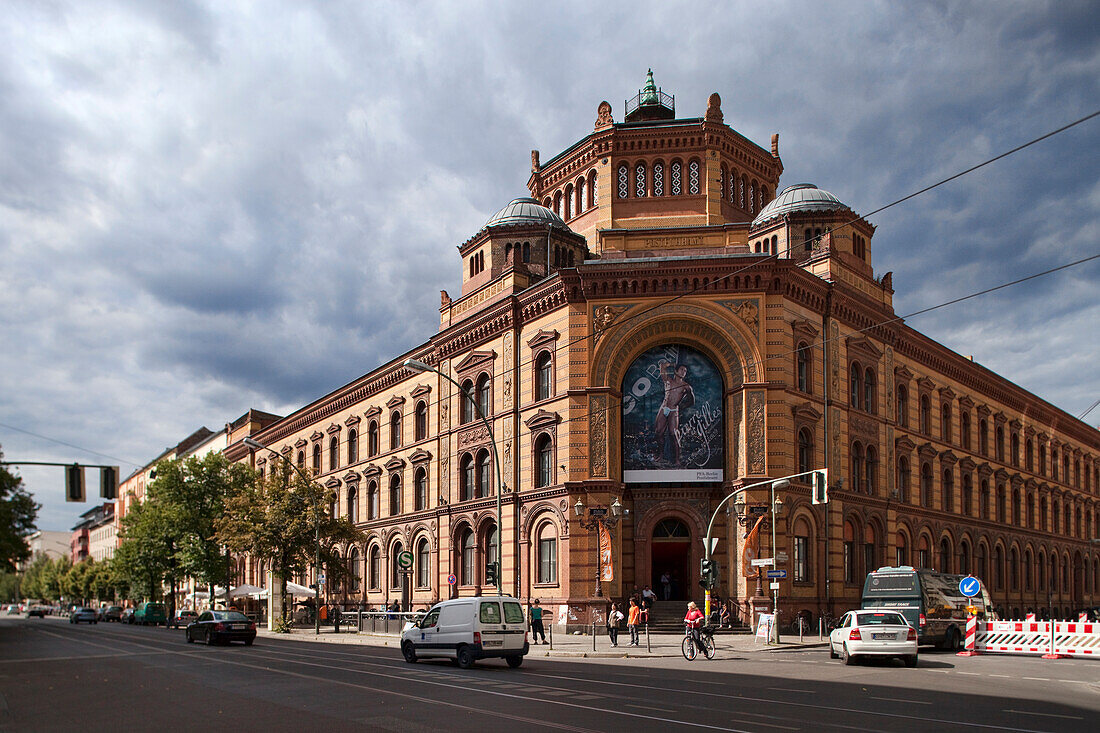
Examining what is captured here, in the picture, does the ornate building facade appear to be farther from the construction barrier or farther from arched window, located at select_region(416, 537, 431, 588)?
the construction barrier

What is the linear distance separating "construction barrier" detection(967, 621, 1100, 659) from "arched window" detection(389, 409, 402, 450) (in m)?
33.1

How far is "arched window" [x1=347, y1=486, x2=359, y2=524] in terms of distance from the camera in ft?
194

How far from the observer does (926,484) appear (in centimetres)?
4909

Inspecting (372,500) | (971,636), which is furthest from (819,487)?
(372,500)

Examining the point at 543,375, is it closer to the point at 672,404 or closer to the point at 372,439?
the point at 672,404

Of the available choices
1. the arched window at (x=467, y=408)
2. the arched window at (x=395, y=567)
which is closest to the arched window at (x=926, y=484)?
the arched window at (x=467, y=408)

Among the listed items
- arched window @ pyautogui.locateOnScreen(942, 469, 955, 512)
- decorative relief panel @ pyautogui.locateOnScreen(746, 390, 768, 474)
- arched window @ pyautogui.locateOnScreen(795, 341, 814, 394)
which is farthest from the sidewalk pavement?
arched window @ pyautogui.locateOnScreen(942, 469, 955, 512)

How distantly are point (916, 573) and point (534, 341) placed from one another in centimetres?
1839

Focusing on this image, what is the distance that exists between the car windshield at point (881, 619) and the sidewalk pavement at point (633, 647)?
4.75 meters

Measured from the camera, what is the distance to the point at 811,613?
37906 mm

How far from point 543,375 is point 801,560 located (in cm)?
1345

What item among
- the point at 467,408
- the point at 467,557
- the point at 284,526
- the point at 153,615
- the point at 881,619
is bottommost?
the point at 153,615

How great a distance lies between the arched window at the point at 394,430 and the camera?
54750 mm

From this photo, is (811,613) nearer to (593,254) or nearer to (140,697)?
(593,254)
